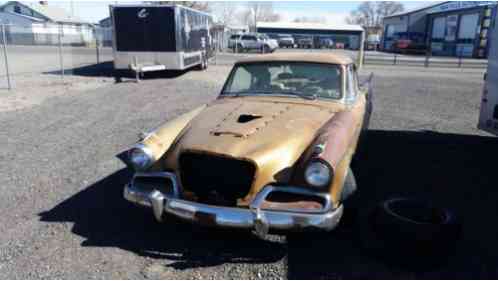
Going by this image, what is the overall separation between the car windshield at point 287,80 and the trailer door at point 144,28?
11.3m

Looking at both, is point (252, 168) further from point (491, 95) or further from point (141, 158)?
point (491, 95)

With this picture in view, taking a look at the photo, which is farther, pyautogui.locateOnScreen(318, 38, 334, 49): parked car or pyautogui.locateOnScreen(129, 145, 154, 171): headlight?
pyautogui.locateOnScreen(318, 38, 334, 49): parked car

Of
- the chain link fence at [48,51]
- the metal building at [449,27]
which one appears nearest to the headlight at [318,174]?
the chain link fence at [48,51]

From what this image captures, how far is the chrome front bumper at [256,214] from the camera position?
324 centimetres

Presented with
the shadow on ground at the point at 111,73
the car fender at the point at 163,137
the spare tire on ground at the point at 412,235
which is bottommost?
the spare tire on ground at the point at 412,235

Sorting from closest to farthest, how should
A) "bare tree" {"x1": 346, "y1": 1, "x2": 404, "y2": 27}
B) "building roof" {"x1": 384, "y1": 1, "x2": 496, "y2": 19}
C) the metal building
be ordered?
the metal building < "building roof" {"x1": 384, "y1": 1, "x2": 496, "y2": 19} < "bare tree" {"x1": 346, "y1": 1, "x2": 404, "y2": 27}

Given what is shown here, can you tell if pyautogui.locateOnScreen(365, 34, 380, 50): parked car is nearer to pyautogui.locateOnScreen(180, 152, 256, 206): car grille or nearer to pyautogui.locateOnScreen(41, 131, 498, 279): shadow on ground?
pyautogui.locateOnScreen(41, 131, 498, 279): shadow on ground

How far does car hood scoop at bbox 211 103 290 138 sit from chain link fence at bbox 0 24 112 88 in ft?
37.3

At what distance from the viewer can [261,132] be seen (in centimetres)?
386

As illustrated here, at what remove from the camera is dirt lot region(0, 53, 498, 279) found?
132 inches

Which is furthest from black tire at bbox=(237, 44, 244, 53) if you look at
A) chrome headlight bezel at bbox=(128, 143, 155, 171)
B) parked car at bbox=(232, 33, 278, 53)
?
chrome headlight bezel at bbox=(128, 143, 155, 171)

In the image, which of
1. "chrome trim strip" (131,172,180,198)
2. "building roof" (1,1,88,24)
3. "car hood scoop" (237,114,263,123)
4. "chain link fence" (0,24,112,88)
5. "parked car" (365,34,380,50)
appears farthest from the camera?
"building roof" (1,1,88,24)

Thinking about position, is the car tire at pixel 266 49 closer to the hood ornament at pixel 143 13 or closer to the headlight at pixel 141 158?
the hood ornament at pixel 143 13

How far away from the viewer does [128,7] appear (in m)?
15.7
